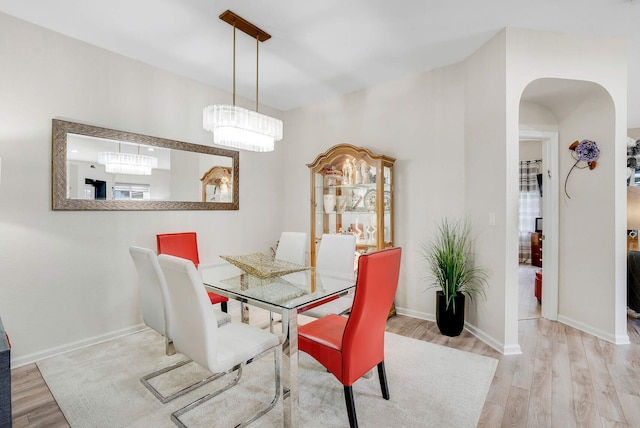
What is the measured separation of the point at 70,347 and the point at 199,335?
6.46 ft

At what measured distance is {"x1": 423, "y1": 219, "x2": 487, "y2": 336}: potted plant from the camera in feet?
9.71

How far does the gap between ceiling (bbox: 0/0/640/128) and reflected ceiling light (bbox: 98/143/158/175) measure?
950 millimetres

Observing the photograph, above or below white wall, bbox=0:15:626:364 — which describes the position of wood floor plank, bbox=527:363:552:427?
below

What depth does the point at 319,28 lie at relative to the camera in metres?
2.63

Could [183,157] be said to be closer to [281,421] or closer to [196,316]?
[196,316]

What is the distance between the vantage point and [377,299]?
1729 mm

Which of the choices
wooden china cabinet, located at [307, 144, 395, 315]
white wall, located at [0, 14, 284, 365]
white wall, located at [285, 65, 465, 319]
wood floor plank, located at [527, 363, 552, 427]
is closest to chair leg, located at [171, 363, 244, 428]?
white wall, located at [0, 14, 284, 365]

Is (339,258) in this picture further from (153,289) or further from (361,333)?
(153,289)

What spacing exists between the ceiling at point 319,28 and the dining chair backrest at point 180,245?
1735 mm

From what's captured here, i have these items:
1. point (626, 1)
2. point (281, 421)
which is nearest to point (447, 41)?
point (626, 1)

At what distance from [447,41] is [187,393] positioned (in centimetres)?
344

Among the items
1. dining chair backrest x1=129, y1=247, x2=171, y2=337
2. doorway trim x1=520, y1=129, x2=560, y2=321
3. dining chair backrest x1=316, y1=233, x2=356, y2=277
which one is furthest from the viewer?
doorway trim x1=520, y1=129, x2=560, y2=321

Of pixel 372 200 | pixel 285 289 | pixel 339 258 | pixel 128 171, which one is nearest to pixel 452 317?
pixel 339 258

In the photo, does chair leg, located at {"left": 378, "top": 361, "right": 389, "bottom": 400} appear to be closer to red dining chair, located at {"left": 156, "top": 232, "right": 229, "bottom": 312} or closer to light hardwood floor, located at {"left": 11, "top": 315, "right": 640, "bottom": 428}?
light hardwood floor, located at {"left": 11, "top": 315, "right": 640, "bottom": 428}
